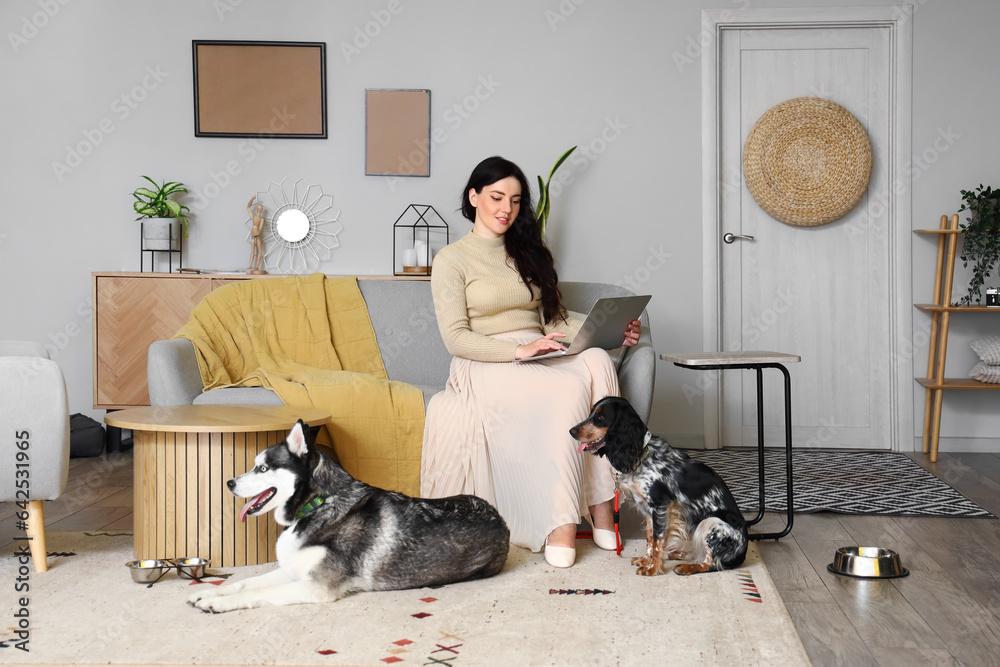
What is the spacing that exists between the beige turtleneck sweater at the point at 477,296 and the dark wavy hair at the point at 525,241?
0.03 meters

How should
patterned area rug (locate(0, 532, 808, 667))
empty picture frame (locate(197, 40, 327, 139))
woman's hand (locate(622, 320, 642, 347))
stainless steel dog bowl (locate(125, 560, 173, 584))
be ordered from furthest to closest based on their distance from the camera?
empty picture frame (locate(197, 40, 327, 139))
woman's hand (locate(622, 320, 642, 347))
stainless steel dog bowl (locate(125, 560, 173, 584))
patterned area rug (locate(0, 532, 808, 667))

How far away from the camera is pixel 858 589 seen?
2.18m

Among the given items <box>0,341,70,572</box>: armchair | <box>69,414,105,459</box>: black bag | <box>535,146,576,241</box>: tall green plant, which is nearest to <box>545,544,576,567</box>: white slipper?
<box>0,341,70,572</box>: armchair

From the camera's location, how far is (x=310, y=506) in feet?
6.87

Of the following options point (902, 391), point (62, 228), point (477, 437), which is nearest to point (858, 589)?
point (477, 437)

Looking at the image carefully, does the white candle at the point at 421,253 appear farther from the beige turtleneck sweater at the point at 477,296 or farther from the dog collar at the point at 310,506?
the dog collar at the point at 310,506

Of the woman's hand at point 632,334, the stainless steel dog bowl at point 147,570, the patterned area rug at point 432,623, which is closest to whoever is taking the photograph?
the patterned area rug at point 432,623

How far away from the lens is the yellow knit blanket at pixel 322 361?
2809mm

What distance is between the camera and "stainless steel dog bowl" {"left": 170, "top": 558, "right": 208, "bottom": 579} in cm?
219

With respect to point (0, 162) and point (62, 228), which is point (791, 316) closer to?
point (62, 228)

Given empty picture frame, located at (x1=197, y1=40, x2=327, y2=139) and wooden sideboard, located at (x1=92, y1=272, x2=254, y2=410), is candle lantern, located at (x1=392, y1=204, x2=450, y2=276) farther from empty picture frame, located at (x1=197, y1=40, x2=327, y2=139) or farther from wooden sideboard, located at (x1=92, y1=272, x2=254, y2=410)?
wooden sideboard, located at (x1=92, y1=272, x2=254, y2=410)
